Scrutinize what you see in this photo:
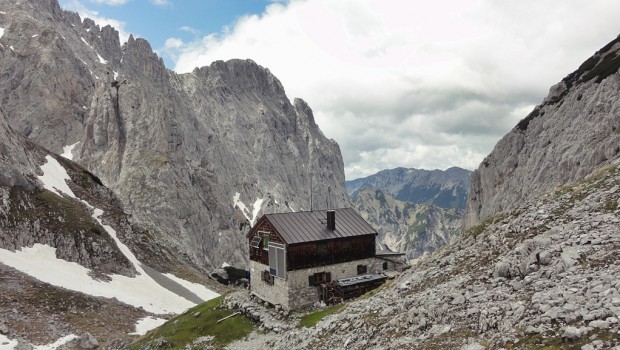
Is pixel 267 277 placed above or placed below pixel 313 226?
below

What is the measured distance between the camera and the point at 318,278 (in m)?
46.8

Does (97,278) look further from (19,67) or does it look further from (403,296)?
(19,67)

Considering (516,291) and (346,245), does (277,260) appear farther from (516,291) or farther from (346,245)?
(516,291)

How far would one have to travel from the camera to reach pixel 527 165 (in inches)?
4163

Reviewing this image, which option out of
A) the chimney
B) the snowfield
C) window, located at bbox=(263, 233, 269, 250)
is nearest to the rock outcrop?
window, located at bbox=(263, 233, 269, 250)

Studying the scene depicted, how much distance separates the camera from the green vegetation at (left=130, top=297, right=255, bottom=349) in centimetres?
4247

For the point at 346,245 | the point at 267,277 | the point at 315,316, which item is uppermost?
the point at 346,245

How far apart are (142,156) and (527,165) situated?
147811 millimetres

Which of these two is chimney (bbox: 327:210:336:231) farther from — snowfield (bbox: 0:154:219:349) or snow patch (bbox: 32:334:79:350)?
snow patch (bbox: 32:334:79:350)

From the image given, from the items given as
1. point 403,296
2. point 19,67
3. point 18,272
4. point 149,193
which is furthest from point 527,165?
point 19,67

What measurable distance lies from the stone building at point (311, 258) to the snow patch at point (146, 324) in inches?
1009

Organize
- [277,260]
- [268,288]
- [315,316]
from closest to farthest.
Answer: [315,316], [277,260], [268,288]

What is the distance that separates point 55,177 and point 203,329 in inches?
3384

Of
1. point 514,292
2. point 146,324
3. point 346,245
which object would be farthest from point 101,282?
point 514,292
